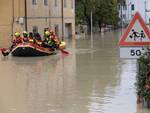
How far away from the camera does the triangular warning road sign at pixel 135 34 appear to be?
10484mm

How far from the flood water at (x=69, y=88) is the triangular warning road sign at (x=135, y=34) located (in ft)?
5.37

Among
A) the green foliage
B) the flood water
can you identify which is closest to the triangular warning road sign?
the flood water

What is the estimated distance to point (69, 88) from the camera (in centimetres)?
1568

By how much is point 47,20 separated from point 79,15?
66.1ft

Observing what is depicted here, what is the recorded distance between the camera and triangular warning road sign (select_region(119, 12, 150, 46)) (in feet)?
34.4

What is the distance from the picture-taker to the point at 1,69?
885 inches

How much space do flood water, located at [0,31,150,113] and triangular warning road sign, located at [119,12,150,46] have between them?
5.37 feet

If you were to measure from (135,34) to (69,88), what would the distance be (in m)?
5.44

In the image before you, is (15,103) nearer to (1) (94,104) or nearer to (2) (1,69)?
(1) (94,104)

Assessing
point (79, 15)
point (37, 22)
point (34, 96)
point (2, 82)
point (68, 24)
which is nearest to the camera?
point (34, 96)

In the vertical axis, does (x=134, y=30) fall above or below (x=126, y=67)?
above

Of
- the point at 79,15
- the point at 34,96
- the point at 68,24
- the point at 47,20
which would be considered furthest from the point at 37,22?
the point at 34,96

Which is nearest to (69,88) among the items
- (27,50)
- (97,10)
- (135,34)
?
(135,34)

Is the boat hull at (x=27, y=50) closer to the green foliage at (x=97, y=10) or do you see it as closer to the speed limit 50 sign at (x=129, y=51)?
the speed limit 50 sign at (x=129, y=51)
